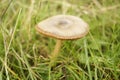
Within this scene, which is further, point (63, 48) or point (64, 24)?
point (63, 48)

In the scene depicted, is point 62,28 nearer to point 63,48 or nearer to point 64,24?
point 64,24

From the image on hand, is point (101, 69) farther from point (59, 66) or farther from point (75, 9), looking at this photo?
point (75, 9)

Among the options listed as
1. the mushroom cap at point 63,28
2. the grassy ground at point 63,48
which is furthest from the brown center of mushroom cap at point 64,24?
the grassy ground at point 63,48

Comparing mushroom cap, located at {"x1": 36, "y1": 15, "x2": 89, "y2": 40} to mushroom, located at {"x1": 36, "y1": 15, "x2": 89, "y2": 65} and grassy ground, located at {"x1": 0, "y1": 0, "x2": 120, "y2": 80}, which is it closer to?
mushroom, located at {"x1": 36, "y1": 15, "x2": 89, "y2": 65}

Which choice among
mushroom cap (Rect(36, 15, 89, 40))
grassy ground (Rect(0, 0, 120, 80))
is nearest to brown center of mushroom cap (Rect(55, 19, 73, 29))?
mushroom cap (Rect(36, 15, 89, 40))

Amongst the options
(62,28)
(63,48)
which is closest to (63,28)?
(62,28)

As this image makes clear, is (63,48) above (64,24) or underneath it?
underneath
